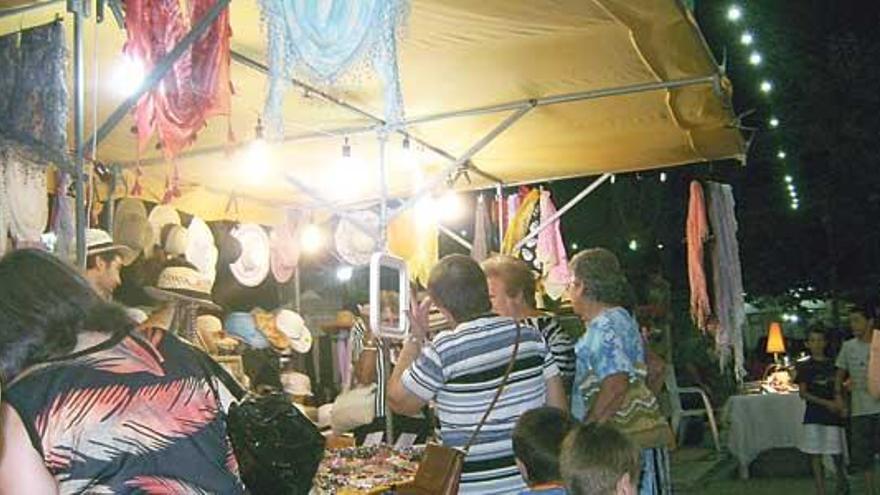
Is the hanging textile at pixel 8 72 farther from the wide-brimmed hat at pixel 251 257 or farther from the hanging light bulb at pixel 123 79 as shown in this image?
the wide-brimmed hat at pixel 251 257

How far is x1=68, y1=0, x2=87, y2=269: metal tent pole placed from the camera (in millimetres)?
3348

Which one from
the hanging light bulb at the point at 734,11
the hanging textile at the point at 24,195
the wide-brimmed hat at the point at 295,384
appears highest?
the hanging light bulb at the point at 734,11

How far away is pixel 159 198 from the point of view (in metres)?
8.04

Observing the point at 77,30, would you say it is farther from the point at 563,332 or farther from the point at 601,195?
the point at 601,195

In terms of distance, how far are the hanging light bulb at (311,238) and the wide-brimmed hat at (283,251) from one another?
87mm

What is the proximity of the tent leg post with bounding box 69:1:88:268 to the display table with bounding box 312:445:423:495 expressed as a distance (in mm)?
1405

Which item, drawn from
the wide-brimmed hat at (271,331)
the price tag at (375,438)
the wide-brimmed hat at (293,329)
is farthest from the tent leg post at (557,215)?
the price tag at (375,438)

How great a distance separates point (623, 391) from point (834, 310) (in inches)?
771

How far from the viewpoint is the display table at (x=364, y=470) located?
4.36 metres

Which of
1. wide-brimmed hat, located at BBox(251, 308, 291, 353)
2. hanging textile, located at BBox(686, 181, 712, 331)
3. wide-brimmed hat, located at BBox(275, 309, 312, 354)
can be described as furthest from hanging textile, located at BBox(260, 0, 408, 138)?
hanging textile, located at BBox(686, 181, 712, 331)

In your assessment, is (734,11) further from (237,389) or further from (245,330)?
(237,389)

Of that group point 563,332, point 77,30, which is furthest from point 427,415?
point 77,30

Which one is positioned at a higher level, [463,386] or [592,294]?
[592,294]

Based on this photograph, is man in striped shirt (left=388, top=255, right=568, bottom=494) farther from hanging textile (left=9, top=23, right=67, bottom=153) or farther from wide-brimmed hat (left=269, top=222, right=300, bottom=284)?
wide-brimmed hat (left=269, top=222, right=300, bottom=284)
